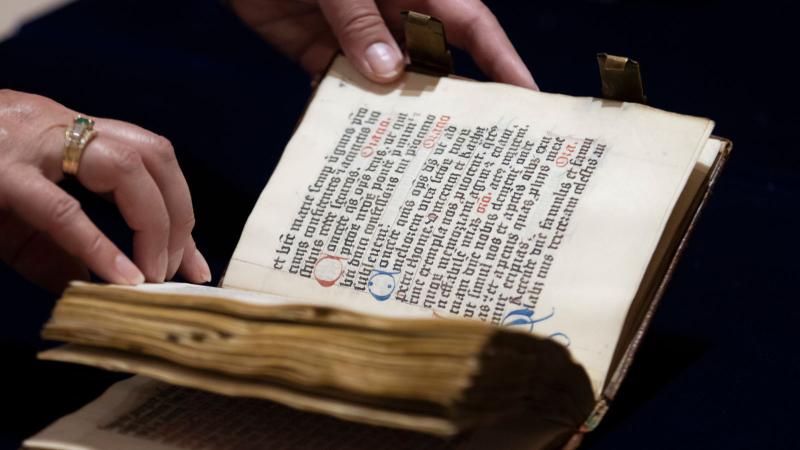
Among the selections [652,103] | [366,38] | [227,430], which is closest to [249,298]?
[227,430]

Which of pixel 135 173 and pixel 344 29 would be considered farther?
pixel 344 29

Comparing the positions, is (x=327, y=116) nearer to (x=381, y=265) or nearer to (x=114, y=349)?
(x=381, y=265)

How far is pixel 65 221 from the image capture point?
71cm

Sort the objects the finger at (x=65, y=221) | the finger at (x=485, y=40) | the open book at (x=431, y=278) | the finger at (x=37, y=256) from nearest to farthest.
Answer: the open book at (x=431, y=278) < the finger at (x=65, y=221) < the finger at (x=37, y=256) < the finger at (x=485, y=40)

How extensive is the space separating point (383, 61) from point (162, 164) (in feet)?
0.71

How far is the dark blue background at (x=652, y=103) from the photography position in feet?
2.48

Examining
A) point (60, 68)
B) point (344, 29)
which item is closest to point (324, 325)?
point (344, 29)

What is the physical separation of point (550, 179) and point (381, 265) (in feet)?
0.44

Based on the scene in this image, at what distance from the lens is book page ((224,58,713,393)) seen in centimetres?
72

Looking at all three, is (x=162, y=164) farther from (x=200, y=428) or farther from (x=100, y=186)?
(x=200, y=428)

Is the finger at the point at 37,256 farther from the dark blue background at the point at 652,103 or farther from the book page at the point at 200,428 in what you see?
the book page at the point at 200,428

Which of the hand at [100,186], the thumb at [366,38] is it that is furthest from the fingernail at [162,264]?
the thumb at [366,38]

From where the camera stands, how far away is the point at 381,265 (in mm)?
769

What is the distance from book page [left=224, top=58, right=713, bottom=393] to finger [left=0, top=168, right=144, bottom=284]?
104mm
